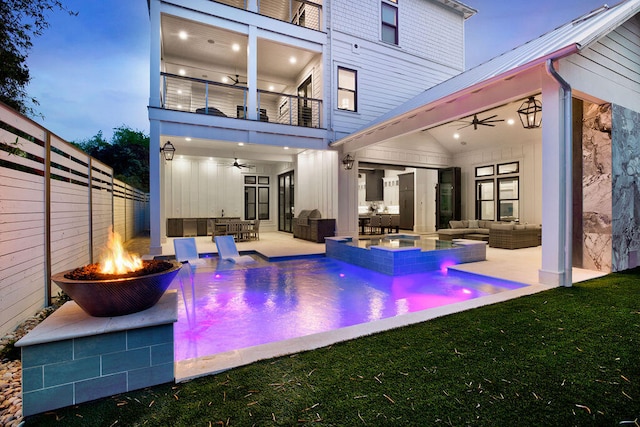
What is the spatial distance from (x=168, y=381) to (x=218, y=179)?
1092cm

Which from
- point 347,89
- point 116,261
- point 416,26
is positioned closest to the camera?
point 116,261

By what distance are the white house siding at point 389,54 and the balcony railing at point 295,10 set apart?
0.76 metres

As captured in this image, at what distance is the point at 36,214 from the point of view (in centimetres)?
310

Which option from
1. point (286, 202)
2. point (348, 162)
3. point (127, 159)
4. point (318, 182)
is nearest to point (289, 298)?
point (348, 162)

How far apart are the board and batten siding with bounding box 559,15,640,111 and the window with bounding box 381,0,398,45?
6334 millimetres

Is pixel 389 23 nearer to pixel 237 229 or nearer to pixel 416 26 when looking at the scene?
pixel 416 26

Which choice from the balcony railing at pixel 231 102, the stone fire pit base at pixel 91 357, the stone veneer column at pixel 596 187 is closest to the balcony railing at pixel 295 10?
the balcony railing at pixel 231 102

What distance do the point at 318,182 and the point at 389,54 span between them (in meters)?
Result: 4.84

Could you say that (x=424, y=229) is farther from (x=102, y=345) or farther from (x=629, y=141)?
(x=102, y=345)

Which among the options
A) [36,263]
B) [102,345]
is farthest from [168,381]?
[36,263]

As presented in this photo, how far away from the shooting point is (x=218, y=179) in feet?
39.5

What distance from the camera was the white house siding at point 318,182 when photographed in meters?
9.12

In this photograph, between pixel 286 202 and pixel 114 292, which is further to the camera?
pixel 286 202

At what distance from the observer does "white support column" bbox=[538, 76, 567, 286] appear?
3961mm
